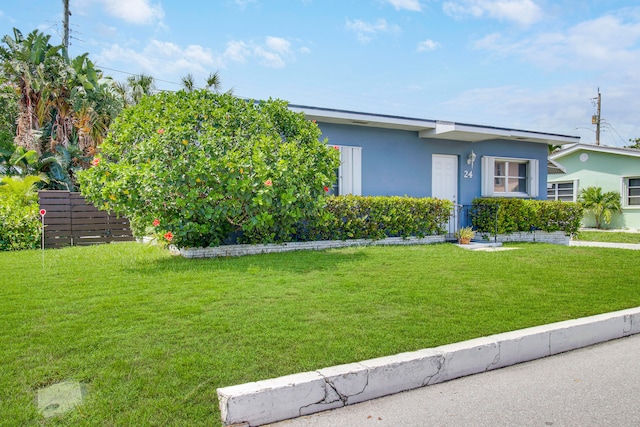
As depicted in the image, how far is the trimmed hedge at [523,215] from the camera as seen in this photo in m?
12.2

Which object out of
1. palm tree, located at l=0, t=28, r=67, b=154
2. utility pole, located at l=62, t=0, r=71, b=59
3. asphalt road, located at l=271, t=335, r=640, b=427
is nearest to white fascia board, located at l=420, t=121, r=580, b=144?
asphalt road, located at l=271, t=335, r=640, b=427

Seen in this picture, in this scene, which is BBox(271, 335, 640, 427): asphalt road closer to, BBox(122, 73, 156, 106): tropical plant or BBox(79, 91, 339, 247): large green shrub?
BBox(79, 91, 339, 247): large green shrub

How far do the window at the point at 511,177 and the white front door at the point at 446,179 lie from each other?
1.02 metres

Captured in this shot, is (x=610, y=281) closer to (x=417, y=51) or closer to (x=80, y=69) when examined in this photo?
(x=417, y=51)

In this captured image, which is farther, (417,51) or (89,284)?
(417,51)

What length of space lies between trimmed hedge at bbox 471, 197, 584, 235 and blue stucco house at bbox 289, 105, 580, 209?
0.91 meters

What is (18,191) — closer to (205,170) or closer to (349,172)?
(205,170)

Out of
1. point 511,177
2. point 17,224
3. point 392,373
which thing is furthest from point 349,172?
point 392,373

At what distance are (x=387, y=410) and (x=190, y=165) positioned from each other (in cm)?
560

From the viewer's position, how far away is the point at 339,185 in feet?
37.7

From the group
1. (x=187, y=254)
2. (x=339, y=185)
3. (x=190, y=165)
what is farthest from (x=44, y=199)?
(x=339, y=185)

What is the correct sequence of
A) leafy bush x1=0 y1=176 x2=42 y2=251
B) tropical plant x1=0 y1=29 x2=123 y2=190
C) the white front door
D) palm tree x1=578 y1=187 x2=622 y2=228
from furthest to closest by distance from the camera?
palm tree x1=578 y1=187 x2=622 y2=228 < tropical plant x1=0 y1=29 x2=123 y2=190 < the white front door < leafy bush x1=0 y1=176 x2=42 y2=251

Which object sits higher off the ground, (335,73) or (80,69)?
(80,69)

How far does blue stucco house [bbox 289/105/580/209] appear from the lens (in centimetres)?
1151
